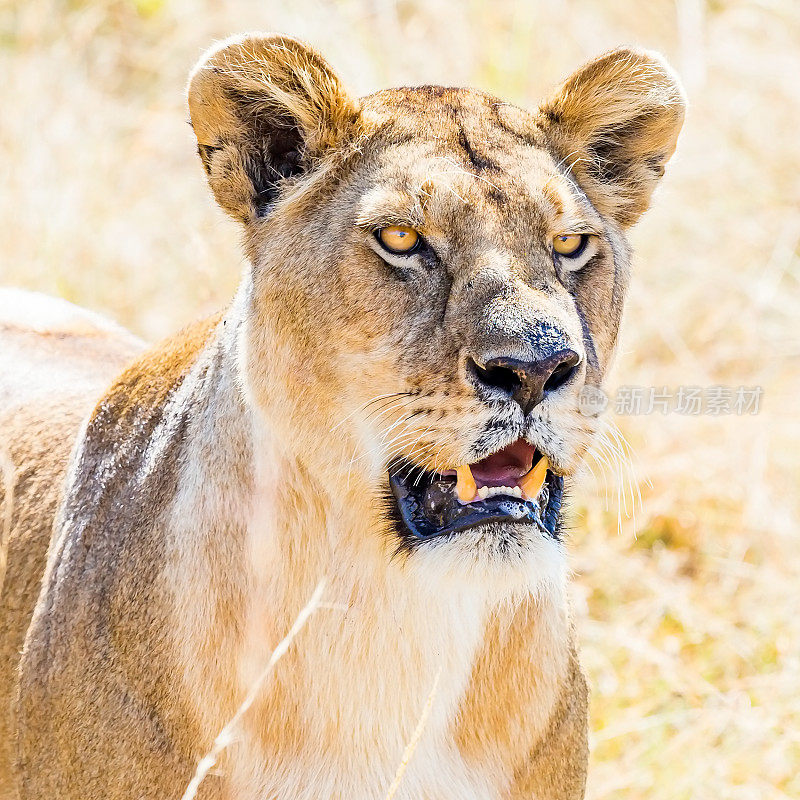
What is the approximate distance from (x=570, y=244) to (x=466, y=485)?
21.7 inches

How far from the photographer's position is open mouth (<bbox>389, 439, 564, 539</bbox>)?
240 cm

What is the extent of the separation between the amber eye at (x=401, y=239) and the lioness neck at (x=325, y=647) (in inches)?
15.6

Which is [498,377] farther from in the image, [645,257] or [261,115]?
[645,257]

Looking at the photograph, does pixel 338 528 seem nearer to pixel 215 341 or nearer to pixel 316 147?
pixel 215 341

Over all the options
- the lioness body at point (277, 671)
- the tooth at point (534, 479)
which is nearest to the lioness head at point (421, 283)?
the tooth at point (534, 479)

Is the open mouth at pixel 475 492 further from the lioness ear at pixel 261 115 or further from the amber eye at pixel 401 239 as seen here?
the lioness ear at pixel 261 115

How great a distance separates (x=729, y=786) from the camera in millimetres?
4184

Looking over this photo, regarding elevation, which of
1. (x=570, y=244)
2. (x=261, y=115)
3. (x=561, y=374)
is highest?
(x=261, y=115)

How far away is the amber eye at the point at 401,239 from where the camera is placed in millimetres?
2486

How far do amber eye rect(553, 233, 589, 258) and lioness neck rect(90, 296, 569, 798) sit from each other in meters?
0.62

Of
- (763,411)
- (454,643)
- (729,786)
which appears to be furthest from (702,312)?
(454,643)

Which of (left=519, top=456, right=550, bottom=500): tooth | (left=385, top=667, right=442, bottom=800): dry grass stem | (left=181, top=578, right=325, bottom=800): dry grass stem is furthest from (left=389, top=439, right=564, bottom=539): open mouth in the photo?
(left=385, top=667, right=442, bottom=800): dry grass stem

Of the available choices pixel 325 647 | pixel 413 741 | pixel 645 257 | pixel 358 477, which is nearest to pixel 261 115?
pixel 358 477

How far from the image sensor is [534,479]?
2.44 metres
